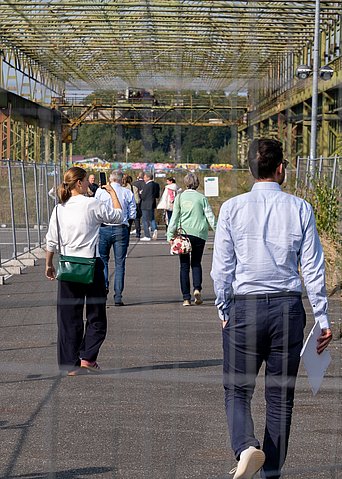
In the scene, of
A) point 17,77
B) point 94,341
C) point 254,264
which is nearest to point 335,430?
point 254,264

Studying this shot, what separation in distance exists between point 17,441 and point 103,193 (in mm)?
4056

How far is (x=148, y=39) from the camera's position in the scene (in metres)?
9.28

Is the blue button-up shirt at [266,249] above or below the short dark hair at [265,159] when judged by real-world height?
below

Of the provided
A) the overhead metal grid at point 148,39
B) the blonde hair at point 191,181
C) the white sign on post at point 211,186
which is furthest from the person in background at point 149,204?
the overhead metal grid at point 148,39

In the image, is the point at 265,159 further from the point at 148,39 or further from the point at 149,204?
the point at 149,204

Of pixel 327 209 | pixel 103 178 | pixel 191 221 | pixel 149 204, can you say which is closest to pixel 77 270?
pixel 103 178

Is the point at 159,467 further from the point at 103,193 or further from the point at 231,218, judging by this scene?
the point at 103,193

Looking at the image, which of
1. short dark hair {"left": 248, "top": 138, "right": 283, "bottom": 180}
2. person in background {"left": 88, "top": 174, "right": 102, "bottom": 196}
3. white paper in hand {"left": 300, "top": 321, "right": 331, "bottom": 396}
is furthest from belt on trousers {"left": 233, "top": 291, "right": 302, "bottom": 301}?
person in background {"left": 88, "top": 174, "right": 102, "bottom": 196}

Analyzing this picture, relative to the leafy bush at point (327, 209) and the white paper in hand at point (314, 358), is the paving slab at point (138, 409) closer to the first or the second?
the white paper in hand at point (314, 358)

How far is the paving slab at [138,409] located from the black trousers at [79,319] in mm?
184

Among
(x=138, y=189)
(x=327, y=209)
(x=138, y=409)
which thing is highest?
(x=327, y=209)

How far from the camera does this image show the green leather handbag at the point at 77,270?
763 centimetres

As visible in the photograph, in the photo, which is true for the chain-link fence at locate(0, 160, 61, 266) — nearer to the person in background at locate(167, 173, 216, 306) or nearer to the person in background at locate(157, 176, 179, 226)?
the person in background at locate(157, 176, 179, 226)

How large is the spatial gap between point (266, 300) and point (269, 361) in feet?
0.94
